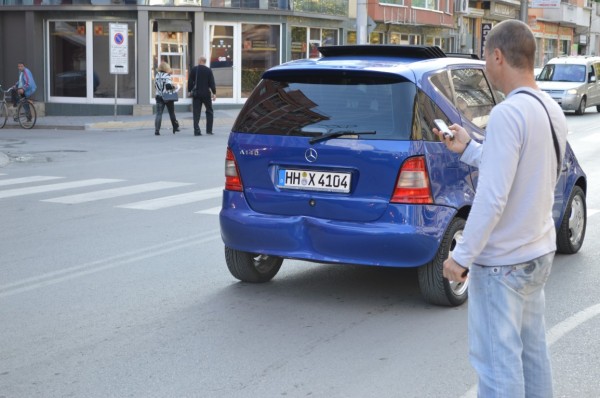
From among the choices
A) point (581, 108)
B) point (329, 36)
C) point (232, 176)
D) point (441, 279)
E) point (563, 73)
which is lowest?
point (441, 279)

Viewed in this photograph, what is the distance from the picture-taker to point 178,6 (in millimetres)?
31969

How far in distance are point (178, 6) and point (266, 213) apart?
26082 mm

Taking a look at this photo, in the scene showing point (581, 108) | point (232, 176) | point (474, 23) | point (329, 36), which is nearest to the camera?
point (232, 176)

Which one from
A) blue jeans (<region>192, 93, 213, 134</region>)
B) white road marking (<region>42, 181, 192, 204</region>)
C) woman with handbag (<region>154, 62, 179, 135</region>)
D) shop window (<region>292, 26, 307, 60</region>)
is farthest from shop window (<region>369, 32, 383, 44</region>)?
white road marking (<region>42, 181, 192, 204</region>)

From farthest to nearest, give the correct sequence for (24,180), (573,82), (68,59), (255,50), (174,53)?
1. (573,82)
2. (255,50)
3. (68,59)
4. (174,53)
5. (24,180)

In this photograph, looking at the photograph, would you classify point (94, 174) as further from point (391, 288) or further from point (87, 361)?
point (87, 361)

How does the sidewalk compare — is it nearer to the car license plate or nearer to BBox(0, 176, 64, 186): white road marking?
BBox(0, 176, 64, 186): white road marking

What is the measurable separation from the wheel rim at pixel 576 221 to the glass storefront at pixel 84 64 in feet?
81.9

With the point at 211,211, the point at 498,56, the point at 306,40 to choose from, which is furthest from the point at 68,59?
the point at 498,56

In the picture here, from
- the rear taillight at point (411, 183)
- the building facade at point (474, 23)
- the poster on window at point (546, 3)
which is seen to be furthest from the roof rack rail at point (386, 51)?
the poster on window at point (546, 3)

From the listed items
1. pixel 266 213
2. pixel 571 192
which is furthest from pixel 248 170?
pixel 571 192

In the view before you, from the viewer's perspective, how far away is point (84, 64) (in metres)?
32.7

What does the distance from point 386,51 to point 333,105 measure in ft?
3.00

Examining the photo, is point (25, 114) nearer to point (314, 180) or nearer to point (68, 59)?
point (68, 59)
